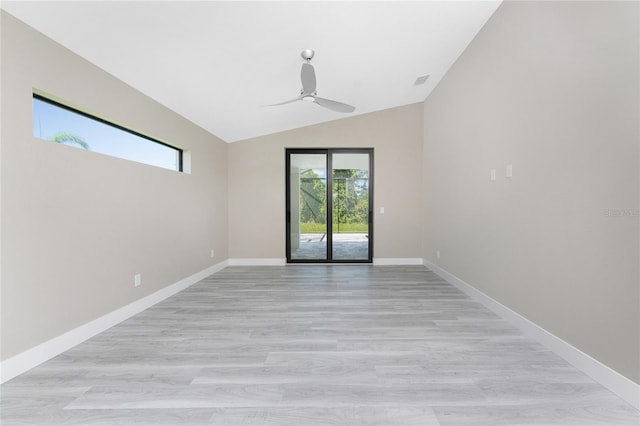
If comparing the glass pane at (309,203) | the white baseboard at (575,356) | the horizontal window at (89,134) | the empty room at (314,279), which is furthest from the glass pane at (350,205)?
the horizontal window at (89,134)

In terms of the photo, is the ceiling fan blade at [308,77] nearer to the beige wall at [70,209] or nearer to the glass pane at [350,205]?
the beige wall at [70,209]

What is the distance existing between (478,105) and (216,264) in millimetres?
4625

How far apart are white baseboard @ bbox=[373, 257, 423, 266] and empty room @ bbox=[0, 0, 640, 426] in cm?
113

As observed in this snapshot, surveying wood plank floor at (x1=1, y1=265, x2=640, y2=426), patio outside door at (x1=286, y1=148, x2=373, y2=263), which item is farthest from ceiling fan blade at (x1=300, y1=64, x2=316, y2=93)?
patio outside door at (x1=286, y1=148, x2=373, y2=263)

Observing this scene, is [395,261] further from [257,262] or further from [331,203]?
[257,262]

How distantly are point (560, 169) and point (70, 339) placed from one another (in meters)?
4.07

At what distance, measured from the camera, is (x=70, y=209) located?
216 cm

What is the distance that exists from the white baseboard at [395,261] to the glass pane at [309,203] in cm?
106

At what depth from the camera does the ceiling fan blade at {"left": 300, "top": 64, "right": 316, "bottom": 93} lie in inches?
103

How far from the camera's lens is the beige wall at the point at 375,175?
5203 millimetres

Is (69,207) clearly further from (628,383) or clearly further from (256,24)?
(628,383)

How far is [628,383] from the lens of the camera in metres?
1.51

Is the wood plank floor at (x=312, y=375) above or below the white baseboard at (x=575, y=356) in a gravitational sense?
below

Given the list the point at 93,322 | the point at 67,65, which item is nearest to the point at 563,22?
the point at 67,65
